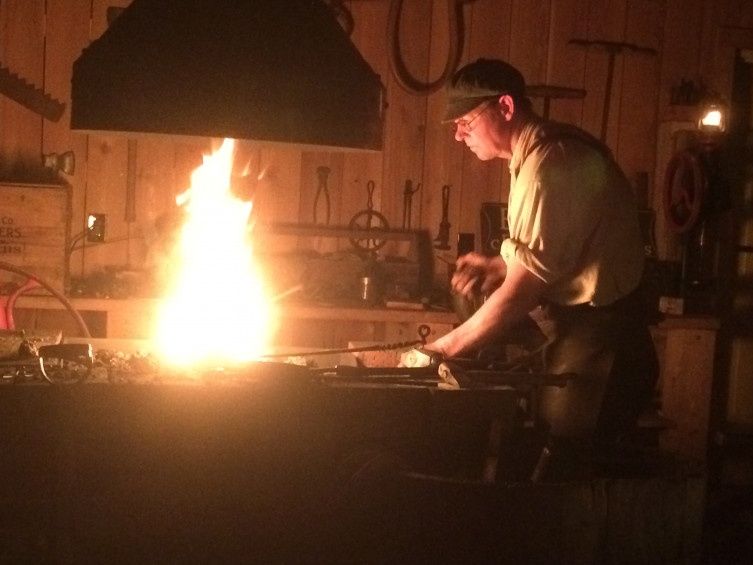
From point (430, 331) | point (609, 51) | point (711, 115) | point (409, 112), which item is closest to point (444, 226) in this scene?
point (409, 112)

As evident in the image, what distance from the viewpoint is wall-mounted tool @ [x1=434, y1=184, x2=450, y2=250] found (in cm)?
474

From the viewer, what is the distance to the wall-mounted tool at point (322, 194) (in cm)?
466

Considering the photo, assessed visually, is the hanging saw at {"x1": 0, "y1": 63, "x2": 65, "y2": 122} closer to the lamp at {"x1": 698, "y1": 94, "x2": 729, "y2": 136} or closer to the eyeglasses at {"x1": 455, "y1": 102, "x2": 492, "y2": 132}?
the eyeglasses at {"x1": 455, "y1": 102, "x2": 492, "y2": 132}

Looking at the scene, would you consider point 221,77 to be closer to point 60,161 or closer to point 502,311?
point 502,311

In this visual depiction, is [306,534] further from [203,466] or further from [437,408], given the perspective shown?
[437,408]

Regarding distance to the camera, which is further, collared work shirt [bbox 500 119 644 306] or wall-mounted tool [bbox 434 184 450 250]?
wall-mounted tool [bbox 434 184 450 250]

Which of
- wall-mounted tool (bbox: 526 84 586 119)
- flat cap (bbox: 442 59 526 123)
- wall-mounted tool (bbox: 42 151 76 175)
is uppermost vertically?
wall-mounted tool (bbox: 526 84 586 119)

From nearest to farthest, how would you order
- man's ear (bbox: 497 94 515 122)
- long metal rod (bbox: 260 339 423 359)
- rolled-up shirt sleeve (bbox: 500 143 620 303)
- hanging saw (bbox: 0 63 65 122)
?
rolled-up shirt sleeve (bbox: 500 143 620 303) → long metal rod (bbox: 260 339 423 359) → man's ear (bbox: 497 94 515 122) → hanging saw (bbox: 0 63 65 122)

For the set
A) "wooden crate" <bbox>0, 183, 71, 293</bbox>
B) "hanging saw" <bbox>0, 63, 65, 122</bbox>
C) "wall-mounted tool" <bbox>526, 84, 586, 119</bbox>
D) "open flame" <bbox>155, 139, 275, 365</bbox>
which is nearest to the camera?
"open flame" <bbox>155, 139, 275, 365</bbox>

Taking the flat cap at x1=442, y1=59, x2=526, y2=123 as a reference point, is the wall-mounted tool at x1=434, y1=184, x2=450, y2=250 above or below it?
below

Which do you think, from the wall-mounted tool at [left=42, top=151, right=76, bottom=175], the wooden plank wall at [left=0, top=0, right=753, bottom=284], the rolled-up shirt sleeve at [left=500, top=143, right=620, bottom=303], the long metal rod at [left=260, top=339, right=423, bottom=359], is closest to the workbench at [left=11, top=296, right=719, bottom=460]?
the wooden plank wall at [left=0, top=0, right=753, bottom=284]

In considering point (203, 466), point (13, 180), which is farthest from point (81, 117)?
point (13, 180)

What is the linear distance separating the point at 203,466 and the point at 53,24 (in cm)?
309

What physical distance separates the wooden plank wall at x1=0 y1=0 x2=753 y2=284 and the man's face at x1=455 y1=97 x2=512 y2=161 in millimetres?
1865
